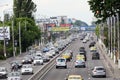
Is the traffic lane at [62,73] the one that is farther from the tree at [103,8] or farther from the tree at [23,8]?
the tree at [23,8]

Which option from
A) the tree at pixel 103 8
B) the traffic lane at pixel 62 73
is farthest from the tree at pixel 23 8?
the tree at pixel 103 8

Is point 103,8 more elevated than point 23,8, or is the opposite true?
point 103,8

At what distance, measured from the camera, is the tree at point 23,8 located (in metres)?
167

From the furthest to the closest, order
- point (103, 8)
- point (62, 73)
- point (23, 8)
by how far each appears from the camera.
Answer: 1. point (23, 8)
2. point (62, 73)
3. point (103, 8)

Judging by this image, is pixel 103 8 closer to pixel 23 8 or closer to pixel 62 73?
pixel 62 73

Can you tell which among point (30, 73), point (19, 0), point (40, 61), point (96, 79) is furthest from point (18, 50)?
point (96, 79)

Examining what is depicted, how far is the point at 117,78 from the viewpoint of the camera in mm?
57938

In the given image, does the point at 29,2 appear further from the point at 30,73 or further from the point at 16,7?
the point at 30,73

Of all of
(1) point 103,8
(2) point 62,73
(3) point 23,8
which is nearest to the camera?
(1) point 103,8

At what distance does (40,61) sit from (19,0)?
80121mm

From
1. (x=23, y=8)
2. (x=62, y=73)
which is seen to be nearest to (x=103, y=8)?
(x=62, y=73)

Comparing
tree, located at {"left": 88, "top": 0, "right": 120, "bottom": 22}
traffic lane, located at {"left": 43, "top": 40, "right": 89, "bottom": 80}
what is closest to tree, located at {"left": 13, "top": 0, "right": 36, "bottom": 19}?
traffic lane, located at {"left": 43, "top": 40, "right": 89, "bottom": 80}

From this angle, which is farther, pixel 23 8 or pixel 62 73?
pixel 23 8

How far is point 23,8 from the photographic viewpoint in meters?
169
